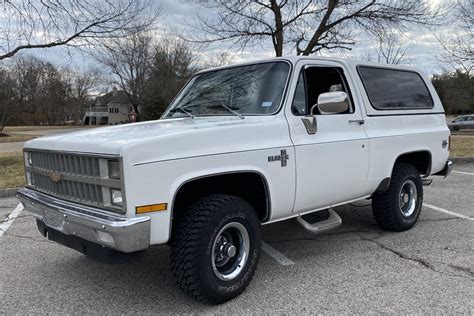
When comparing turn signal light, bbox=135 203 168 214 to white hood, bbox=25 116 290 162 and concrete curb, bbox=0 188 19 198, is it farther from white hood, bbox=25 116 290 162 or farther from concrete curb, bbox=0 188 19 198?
concrete curb, bbox=0 188 19 198

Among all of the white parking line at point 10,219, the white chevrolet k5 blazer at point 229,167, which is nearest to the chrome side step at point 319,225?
the white chevrolet k5 blazer at point 229,167

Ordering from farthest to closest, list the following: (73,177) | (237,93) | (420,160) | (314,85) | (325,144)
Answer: (420,160)
(314,85)
(237,93)
(325,144)
(73,177)

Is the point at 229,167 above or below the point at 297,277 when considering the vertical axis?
above

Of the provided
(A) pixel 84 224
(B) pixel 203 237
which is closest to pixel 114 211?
(A) pixel 84 224

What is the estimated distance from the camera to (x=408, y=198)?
5359mm

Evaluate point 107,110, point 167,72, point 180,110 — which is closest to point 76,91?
point 107,110

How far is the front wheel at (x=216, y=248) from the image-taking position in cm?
312

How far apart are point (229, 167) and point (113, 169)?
2.87 feet

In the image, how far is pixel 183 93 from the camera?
4.86 meters

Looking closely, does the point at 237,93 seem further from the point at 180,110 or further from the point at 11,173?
the point at 11,173

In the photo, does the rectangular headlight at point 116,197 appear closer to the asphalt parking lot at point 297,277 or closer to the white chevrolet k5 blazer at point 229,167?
the white chevrolet k5 blazer at point 229,167

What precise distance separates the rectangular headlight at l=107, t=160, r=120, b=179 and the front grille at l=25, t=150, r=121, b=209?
3cm

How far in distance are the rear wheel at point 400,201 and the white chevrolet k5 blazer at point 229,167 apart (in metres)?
0.02

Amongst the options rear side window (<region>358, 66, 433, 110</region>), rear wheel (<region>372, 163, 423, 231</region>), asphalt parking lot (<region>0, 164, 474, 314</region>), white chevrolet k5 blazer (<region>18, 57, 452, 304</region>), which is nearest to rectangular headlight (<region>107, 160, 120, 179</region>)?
white chevrolet k5 blazer (<region>18, 57, 452, 304</region>)
